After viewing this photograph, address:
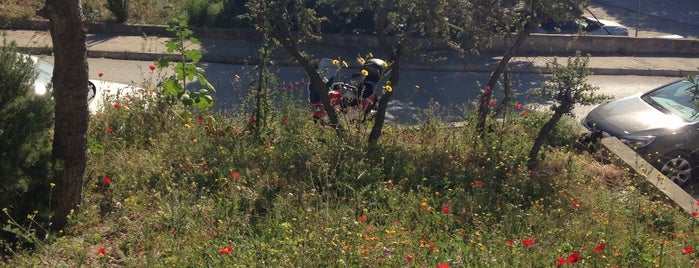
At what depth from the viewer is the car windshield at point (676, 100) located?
10.5m

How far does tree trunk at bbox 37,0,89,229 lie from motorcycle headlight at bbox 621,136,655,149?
6934mm

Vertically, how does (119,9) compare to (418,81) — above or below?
above

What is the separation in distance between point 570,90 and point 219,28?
11316mm

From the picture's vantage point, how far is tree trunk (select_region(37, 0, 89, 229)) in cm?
566

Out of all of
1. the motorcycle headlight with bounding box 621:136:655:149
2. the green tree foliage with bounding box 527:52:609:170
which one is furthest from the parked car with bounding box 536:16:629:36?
the green tree foliage with bounding box 527:52:609:170

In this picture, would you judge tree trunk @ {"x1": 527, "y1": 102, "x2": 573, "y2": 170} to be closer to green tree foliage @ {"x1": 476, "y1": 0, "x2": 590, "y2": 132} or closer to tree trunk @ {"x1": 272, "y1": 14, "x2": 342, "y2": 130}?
green tree foliage @ {"x1": 476, "y1": 0, "x2": 590, "y2": 132}

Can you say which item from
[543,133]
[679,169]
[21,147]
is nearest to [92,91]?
[21,147]

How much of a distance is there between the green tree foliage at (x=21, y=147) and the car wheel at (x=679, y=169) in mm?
7054

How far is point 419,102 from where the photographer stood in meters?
14.0

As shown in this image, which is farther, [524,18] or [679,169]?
[524,18]

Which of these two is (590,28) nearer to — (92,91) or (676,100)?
(676,100)

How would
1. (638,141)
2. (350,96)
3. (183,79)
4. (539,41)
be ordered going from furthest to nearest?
(539,41)
(638,141)
(350,96)
(183,79)

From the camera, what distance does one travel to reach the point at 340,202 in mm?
6414

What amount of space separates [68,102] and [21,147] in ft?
1.66
